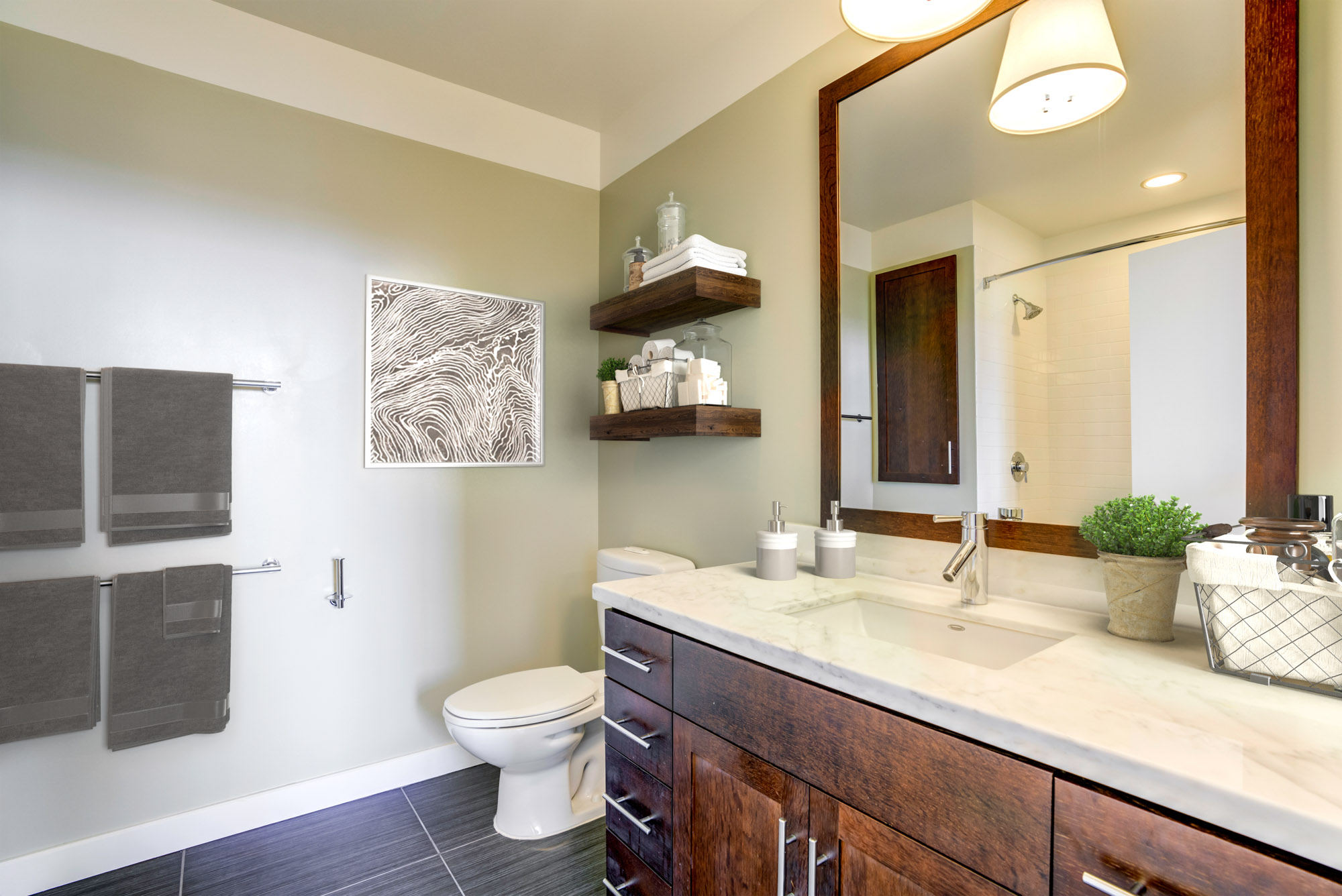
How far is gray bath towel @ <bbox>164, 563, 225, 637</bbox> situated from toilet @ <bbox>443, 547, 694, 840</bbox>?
75 cm

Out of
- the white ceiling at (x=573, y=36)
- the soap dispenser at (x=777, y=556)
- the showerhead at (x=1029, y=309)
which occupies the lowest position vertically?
the soap dispenser at (x=777, y=556)

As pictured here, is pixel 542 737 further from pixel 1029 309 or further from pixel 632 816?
pixel 1029 309

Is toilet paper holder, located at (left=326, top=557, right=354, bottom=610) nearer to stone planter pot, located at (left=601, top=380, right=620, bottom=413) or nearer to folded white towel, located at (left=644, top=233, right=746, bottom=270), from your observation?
stone planter pot, located at (left=601, top=380, right=620, bottom=413)

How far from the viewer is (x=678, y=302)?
1989 mm

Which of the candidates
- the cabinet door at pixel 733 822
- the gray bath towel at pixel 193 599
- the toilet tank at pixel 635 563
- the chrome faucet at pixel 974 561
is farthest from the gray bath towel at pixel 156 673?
the chrome faucet at pixel 974 561

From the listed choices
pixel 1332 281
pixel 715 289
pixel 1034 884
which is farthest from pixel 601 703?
pixel 1332 281

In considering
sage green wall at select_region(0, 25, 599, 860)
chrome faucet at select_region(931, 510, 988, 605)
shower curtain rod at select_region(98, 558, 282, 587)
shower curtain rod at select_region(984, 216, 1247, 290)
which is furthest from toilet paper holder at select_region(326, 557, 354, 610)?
shower curtain rod at select_region(984, 216, 1247, 290)

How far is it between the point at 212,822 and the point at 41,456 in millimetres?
1204

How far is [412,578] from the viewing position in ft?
7.75

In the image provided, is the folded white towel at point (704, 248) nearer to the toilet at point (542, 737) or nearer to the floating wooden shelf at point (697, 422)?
the floating wooden shelf at point (697, 422)

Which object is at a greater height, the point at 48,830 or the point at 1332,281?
the point at 1332,281

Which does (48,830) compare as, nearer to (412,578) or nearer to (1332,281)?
(412,578)

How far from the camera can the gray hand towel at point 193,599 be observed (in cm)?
187

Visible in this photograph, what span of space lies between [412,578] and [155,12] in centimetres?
195
